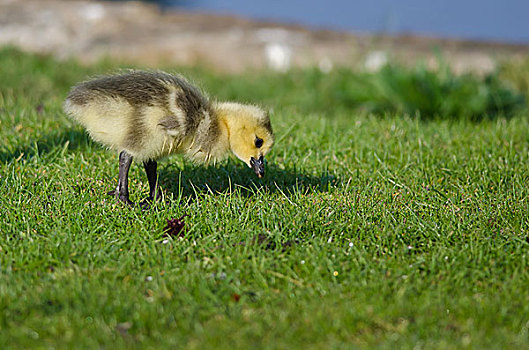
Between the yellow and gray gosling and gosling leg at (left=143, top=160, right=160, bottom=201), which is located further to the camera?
gosling leg at (left=143, top=160, right=160, bottom=201)

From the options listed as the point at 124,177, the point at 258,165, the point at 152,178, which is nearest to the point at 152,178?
the point at 152,178

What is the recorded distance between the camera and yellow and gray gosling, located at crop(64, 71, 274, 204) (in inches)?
171

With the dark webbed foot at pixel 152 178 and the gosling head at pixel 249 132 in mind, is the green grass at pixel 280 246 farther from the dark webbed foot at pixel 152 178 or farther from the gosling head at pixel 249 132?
the gosling head at pixel 249 132

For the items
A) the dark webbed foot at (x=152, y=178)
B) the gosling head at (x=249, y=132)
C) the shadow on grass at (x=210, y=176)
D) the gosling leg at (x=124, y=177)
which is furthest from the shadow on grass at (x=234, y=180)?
the gosling leg at (x=124, y=177)

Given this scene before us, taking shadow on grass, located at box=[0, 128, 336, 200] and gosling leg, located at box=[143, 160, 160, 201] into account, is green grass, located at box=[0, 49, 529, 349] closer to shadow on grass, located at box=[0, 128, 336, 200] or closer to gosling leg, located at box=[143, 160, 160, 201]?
shadow on grass, located at box=[0, 128, 336, 200]

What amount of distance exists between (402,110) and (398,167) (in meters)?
3.11

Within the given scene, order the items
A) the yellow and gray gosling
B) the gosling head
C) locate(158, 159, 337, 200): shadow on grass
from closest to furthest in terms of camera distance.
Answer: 1. the yellow and gray gosling
2. the gosling head
3. locate(158, 159, 337, 200): shadow on grass

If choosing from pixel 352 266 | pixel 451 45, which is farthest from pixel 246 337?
pixel 451 45

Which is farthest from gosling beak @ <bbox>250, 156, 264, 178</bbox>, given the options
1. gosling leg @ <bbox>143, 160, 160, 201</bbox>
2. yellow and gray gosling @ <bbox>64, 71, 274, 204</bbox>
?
gosling leg @ <bbox>143, 160, 160, 201</bbox>

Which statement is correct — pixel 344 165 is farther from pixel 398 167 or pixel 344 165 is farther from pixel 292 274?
pixel 292 274

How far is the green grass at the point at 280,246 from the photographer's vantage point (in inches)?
123

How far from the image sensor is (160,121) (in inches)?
169

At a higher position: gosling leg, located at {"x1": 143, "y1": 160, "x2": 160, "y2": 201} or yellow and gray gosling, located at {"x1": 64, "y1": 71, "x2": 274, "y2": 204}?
yellow and gray gosling, located at {"x1": 64, "y1": 71, "x2": 274, "y2": 204}

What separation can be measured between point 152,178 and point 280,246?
1.25m
